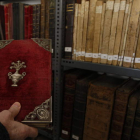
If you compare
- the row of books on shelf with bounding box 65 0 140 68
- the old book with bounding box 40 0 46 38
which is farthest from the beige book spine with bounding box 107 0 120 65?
the old book with bounding box 40 0 46 38

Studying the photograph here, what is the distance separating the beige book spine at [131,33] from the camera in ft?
2.10

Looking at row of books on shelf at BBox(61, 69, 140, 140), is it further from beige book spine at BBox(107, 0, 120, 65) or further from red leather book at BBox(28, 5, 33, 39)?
red leather book at BBox(28, 5, 33, 39)

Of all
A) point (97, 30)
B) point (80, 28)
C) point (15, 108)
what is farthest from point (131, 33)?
point (15, 108)

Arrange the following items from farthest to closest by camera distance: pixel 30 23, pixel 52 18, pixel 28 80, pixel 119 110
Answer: pixel 30 23, pixel 52 18, pixel 119 110, pixel 28 80

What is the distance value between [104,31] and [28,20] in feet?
2.02

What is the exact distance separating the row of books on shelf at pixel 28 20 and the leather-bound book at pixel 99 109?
1.38 feet

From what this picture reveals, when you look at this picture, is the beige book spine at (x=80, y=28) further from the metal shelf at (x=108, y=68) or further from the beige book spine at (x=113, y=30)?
the beige book spine at (x=113, y=30)

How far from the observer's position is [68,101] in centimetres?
94

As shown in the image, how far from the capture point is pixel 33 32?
1001 millimetres

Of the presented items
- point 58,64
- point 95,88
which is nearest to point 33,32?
point 58,64

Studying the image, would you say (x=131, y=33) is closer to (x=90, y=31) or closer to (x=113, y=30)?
(x=113, y=30)

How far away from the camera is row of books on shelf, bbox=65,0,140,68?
26.3 inches

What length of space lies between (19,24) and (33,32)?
161 mm

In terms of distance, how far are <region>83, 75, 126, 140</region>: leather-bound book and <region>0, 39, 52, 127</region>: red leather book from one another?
297mm
